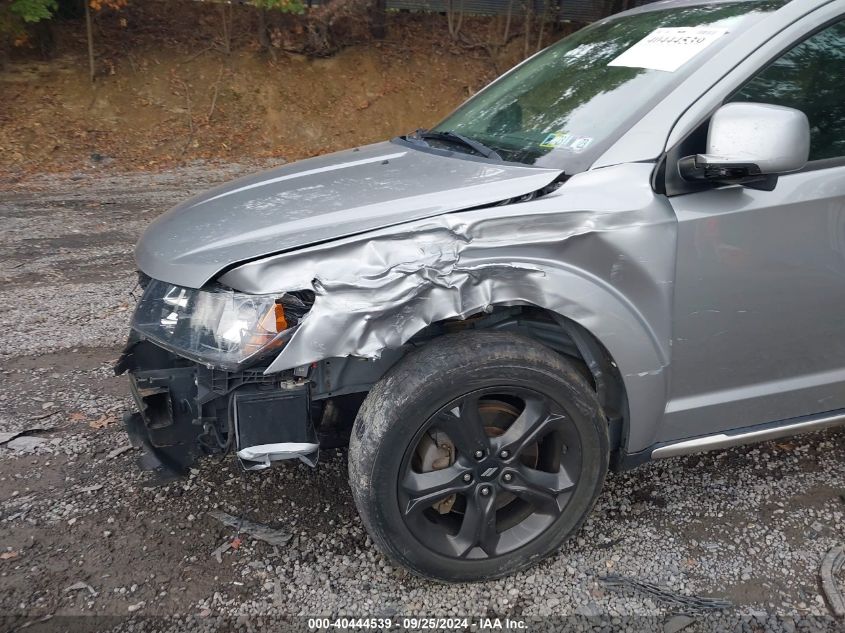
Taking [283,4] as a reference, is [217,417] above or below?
below

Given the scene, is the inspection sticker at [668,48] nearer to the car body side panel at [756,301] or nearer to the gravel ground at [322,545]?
the car body side panel at [756,301]

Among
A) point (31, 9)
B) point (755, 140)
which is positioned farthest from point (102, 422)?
point (31, 9)

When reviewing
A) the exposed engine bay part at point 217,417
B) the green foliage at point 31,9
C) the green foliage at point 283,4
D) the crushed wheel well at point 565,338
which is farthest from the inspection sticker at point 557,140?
the green foliage at point 31,9

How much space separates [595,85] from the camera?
8.75 ft

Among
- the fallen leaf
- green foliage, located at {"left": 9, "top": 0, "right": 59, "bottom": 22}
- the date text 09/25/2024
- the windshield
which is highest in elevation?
green foliage, located at {"left": 9, "top": 0, "right": 59, "bottom": 22}

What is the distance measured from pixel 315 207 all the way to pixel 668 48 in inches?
56.1

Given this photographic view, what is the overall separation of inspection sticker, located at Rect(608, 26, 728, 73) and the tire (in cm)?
114

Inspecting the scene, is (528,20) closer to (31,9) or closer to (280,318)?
(31,9)

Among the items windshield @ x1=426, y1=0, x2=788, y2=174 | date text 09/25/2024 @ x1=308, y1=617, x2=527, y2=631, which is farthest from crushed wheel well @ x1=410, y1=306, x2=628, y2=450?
date text 09/25/2024 @ x1=308, y1=617, x2=527, y2=631

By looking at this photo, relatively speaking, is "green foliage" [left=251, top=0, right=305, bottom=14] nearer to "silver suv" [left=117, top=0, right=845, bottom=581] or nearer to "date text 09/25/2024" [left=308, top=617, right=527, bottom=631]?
"silver suv" [left=117, top=0, right=845, bottom=581]

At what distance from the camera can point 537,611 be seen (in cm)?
230

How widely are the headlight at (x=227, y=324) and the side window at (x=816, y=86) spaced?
1.63 meters

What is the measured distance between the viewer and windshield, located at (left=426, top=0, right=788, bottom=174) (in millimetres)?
2357

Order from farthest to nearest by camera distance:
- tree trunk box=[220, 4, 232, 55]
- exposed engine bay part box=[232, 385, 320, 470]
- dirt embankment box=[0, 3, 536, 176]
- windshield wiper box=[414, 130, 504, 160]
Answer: tree trunk box=[220, 4, 232, 55] < dirt embankment box=[0, 3, 536, 176] < windshield wiper box=[414, 130, 504, 160] < exposed engine bay part box=[232, 385, 320, 470]
